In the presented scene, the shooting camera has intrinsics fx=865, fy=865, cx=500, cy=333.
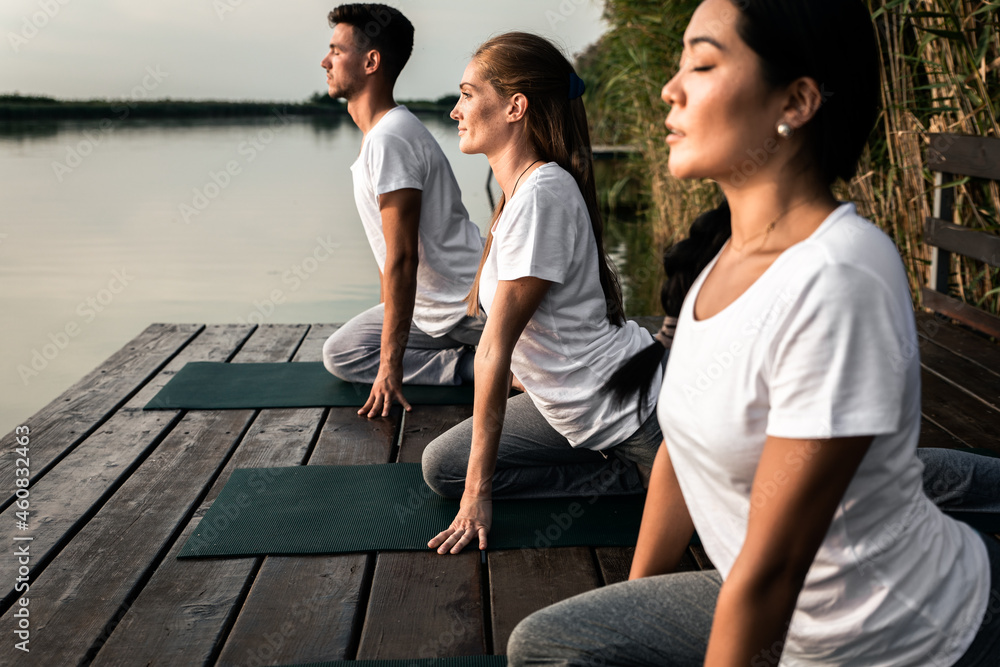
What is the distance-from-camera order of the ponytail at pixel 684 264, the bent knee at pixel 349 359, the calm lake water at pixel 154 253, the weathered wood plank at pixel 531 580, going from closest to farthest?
the ponytail at pixel 684 264 → the weathered wood plank at pixel 531 580 → the bent knee at pixel 349 359 → the calm lake water at pixel 154 253

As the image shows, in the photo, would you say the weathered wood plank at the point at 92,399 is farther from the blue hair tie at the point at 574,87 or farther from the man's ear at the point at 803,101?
the man's ear at the point at 803,101

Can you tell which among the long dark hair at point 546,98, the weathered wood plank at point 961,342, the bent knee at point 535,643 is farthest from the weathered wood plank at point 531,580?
the weathered wood plank at point 961,342

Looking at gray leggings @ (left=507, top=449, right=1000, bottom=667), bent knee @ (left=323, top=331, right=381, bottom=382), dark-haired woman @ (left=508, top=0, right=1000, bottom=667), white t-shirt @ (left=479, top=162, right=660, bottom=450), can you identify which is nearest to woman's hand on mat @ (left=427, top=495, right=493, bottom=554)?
white t-shirt @ (left=479, top=162, right=660, bottom=450)

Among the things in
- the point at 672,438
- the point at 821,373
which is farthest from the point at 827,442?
the point at 672,438

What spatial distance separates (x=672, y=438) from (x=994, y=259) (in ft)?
10.3

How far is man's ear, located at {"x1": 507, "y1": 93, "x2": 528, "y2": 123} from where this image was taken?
2035 millimetres

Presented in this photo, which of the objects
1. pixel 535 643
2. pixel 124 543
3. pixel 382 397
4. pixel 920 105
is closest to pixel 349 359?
pixel 382 397

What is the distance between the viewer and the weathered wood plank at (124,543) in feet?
5.36

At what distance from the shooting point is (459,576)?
183 cm

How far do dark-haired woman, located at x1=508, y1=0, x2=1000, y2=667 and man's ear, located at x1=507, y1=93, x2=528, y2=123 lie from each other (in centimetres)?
110

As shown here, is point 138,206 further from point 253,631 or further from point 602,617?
point 602,617

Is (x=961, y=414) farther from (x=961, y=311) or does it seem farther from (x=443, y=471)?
(x=443, y=471)

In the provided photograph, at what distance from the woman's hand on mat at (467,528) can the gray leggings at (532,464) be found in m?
0.16

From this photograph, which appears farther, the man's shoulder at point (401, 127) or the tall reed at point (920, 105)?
the tall reed at point (920, 105)
